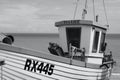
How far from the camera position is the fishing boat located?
29.7 feet

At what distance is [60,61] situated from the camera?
906 centimetres

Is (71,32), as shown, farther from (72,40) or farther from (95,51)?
(95,51)

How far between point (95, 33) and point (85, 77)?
2.37m

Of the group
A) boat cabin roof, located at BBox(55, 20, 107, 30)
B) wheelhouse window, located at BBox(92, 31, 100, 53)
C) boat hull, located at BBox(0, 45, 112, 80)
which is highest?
boat cabin roof, located at BBox(55, 20, 107, 30)

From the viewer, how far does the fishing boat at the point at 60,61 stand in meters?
9.05

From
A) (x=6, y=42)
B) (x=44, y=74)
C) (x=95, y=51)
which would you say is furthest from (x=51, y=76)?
(x=95, y=51)

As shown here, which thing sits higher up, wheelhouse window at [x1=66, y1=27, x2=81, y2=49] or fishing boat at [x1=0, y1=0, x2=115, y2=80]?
wheelhouse window at [x1=66, y1=27, x2=81, y2=49]

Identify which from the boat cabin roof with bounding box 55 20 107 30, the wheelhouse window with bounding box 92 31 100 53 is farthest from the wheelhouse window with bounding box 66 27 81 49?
the wheelhouse window with bounding box 92 31 100 53

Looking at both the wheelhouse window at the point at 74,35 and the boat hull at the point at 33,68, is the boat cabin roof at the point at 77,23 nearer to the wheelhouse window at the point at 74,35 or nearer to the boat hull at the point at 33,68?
the wheelhouse window at the point at 74,35

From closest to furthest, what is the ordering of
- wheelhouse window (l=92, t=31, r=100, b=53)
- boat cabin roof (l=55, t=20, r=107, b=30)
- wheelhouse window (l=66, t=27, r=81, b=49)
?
boat cabin roof (l=55, t=20, r=107, b=30)
wheelhouse window (l=66, t=27, r=81, b=49)
wheelhouse window (l=92, t=31, r=100, b=53)

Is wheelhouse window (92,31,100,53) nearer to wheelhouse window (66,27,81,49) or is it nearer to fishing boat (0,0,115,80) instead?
fishing boat (0,0,115,80)

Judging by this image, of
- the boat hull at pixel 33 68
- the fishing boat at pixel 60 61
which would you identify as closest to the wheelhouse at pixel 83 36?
the fishing boat at pixel 60 61

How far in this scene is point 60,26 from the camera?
11750 millimetres

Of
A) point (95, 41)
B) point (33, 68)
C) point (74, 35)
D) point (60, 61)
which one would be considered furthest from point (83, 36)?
point (33, 68)
